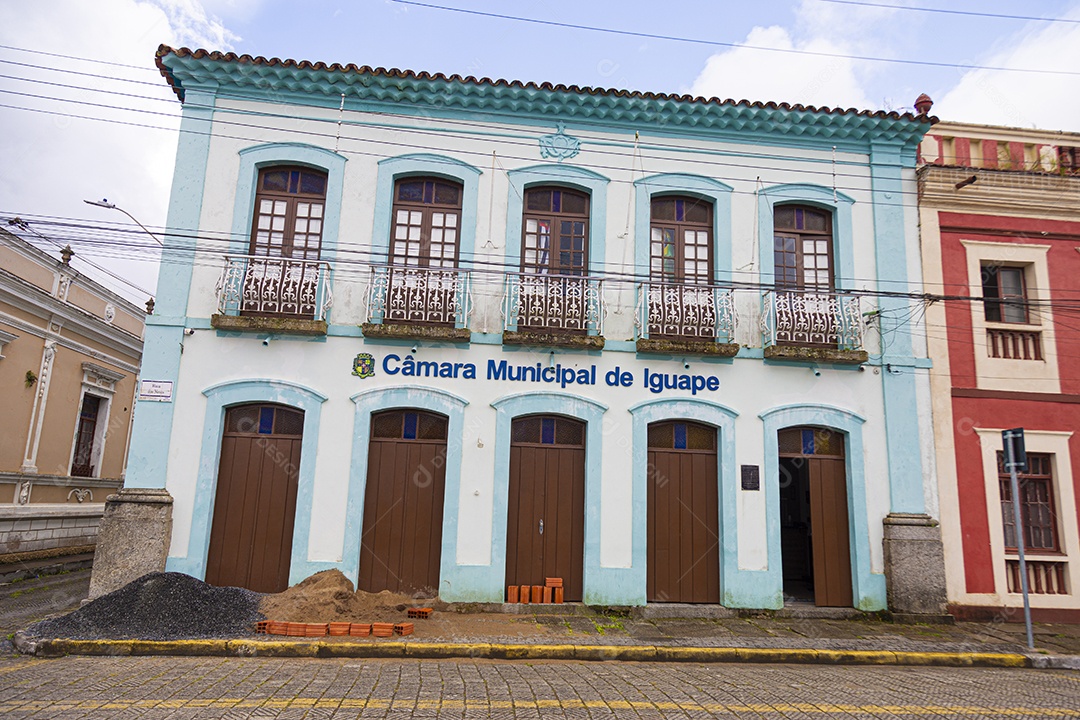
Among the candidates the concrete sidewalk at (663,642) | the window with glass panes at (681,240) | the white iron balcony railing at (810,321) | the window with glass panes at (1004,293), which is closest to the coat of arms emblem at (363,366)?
the concrete sidewalk at (663,642)

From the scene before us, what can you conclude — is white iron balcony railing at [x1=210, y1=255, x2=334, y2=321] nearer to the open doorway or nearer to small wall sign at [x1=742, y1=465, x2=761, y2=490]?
small wall sign at [x1=742, y1=465, x2=761, y2=490]

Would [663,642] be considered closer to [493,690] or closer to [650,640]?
[650,640]

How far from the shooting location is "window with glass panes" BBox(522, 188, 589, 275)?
10.8m

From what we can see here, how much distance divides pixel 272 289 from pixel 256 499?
301 centimetres

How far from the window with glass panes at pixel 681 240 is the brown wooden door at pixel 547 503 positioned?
286 centimetres

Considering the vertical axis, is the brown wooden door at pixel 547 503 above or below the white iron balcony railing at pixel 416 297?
below

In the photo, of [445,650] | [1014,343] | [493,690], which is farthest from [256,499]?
[1014,343]

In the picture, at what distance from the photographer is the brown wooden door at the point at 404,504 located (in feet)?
32.0

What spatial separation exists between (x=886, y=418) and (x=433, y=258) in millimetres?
7296

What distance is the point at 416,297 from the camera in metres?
10.2

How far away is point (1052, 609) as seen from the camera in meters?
10.1

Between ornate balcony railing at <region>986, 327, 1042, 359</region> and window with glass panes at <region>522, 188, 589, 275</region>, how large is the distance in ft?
21.3

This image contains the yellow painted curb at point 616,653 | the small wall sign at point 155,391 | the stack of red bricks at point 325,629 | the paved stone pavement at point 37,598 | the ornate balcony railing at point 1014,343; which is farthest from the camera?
the ornate balcony railing at point 1014,343

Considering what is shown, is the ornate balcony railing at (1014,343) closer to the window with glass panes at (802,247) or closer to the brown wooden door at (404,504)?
the window with glass panes at (802,247)
